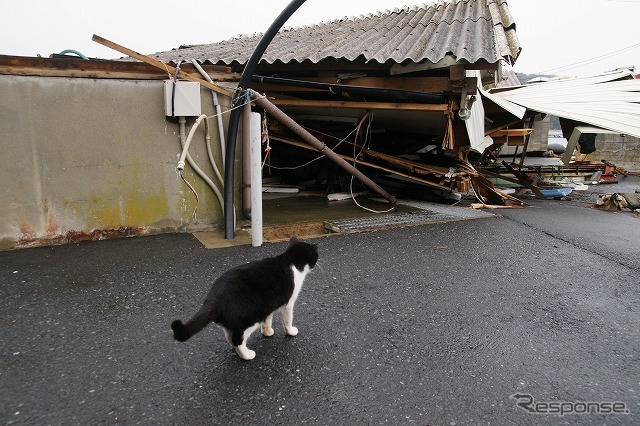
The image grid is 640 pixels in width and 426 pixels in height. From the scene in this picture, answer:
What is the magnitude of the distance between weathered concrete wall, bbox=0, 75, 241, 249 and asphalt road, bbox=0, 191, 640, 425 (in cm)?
30

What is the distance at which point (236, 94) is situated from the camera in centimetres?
494

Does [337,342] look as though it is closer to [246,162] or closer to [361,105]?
[246,162]

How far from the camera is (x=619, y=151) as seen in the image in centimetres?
1791

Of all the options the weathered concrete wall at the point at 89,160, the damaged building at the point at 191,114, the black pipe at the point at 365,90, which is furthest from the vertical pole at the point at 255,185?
the black pipe at the point at 365,90

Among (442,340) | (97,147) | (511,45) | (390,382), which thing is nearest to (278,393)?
(390,382)

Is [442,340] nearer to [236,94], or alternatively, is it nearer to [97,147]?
[236,94]

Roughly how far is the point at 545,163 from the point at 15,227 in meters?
12.7

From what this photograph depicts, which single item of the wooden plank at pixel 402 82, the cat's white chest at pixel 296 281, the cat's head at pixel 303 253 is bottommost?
the cat's white chest at pixel 296 281

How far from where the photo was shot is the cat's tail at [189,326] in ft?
6.75

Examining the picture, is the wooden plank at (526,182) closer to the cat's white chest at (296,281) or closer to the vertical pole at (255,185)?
the vertical pole at (255,185)

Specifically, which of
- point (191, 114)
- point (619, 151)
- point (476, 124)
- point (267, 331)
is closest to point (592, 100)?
point (476, 124)

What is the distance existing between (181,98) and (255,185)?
124 centimetres

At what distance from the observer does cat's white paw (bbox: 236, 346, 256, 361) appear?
253 cm

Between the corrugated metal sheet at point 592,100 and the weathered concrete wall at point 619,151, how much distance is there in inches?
359
